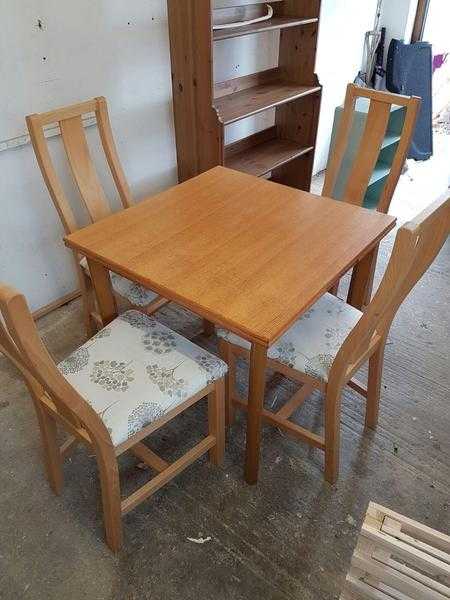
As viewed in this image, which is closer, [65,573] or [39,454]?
[65,573]

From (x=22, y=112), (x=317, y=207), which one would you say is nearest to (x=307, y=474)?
(x=317, y=207)

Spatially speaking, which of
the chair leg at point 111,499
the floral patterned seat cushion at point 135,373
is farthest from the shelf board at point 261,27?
the chair leg at point 111,499

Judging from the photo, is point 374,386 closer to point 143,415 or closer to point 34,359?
point 143,415

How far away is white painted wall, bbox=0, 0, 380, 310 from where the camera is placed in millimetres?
1815

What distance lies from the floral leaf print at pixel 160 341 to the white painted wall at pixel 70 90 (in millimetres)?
967

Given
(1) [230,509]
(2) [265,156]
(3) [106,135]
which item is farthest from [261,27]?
(1) [230,509]

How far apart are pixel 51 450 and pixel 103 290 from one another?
0.54m

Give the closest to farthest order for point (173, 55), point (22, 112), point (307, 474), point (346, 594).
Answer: point (346, 594) < point (307, 474) < point (22, 112) < point (173, 55)

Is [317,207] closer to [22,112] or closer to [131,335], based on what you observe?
[131,335]

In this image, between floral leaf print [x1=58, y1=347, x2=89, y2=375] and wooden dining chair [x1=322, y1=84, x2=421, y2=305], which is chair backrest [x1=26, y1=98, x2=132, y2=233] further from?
wooden dining chair [x1=322, y1=84, x2=421, y2=305]

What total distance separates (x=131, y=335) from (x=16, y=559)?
2.39ft

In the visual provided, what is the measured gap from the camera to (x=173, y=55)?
223 centimetres

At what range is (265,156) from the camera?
8.82ft

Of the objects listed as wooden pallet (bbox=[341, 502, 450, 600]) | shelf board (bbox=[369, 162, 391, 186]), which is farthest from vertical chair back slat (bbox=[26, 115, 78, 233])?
shelf board (bbox=[369, 162, 391, 186])
